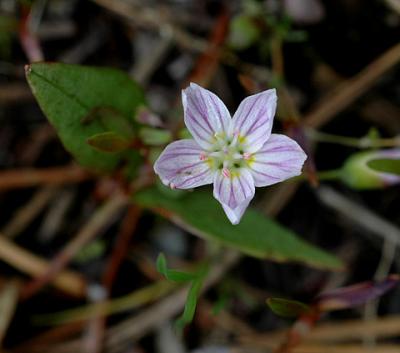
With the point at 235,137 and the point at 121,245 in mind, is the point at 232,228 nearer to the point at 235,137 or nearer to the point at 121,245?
the point at 235,137

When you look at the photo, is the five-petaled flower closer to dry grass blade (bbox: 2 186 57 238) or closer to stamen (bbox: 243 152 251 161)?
stamen (bbox: 243 152 251 161)

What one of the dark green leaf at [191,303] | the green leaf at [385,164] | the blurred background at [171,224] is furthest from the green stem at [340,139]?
the dark green leaf at [191,303]

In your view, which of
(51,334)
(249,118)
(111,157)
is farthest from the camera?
(51,334)

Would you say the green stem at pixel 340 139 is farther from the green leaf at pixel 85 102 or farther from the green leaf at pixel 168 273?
the green leaf at pixel 168 273

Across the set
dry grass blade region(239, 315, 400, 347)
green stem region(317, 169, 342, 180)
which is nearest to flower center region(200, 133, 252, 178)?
green stem region(317, 169, 342, 180)

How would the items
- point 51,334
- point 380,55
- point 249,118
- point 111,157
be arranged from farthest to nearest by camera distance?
point 380,55 → point 51,334 → point 111,157 → point 249,118

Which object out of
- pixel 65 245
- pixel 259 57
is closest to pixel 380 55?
pixel 259 57

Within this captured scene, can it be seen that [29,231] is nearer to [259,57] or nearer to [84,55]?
[84,55]
